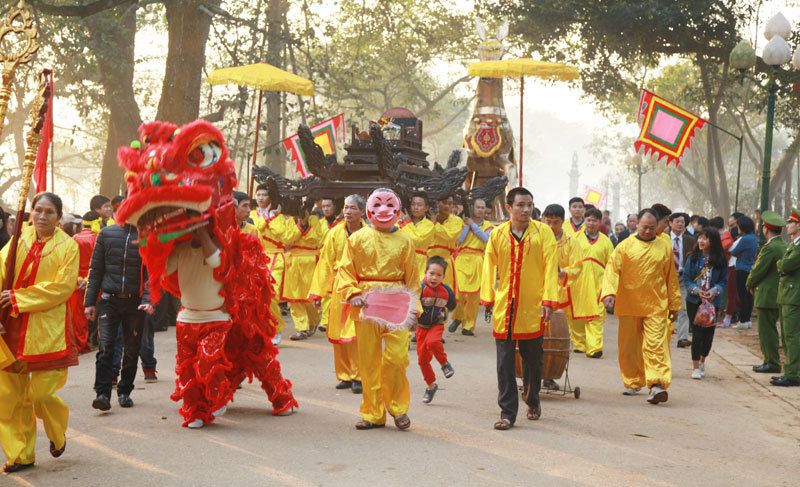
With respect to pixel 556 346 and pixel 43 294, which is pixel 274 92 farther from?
pixel 43 294

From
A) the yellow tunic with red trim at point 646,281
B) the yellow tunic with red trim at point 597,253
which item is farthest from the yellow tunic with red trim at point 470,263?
the yellow tunic with red trim at point 646,281

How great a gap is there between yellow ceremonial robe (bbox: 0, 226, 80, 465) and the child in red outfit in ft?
10.4

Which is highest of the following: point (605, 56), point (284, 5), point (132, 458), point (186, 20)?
point (284, 5)

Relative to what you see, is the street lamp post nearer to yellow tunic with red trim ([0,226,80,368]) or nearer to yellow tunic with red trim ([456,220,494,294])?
yellow tunic with red trim ([456,220,494,294])

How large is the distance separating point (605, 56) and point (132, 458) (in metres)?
21.5

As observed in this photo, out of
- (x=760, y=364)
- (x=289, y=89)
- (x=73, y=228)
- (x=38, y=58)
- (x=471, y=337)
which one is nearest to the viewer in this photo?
(x=73, y=228)

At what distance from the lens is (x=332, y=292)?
8039 mm

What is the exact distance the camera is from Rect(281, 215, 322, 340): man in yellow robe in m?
11.8

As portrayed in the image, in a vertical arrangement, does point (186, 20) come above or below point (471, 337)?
above

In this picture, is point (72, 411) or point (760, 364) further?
point (760, 364)

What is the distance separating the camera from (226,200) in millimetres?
6434

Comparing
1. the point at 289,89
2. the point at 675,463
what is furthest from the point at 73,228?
the point at 675,463

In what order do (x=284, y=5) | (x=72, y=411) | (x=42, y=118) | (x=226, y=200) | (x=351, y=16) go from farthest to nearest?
(x=351, y=16)
(x=284, y=5)
(x=72, y=411)
(x=226, y=200)
(x=42, y=118)

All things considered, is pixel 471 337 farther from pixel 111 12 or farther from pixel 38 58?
pixel 38 58
